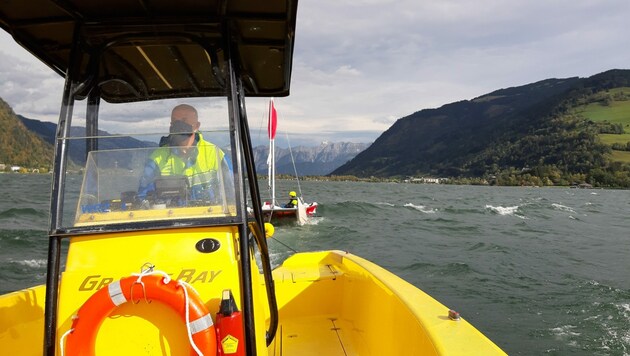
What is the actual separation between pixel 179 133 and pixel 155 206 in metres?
0.53

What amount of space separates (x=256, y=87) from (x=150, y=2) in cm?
164

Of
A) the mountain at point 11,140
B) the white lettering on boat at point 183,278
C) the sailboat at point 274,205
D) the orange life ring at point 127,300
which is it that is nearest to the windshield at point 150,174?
the white lettering on boat at point 183,278

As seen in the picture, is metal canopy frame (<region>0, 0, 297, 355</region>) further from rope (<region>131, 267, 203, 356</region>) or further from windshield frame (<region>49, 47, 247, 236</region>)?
rope (<region>131, 267, 203, 356</region>)

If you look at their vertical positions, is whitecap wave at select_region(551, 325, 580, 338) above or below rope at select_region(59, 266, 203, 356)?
below

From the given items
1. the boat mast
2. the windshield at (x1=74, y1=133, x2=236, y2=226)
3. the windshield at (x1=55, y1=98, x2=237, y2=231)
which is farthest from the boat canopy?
the boat mast

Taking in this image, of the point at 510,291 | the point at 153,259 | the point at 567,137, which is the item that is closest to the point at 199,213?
the point at 153,259

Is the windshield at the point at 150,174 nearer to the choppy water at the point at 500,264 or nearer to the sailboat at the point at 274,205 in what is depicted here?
the choppy water at the point at 500,264

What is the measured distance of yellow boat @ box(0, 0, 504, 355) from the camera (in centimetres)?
241

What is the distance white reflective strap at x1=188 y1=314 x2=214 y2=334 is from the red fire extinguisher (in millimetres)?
69

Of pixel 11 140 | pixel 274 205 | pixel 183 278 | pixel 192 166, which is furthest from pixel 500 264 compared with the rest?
pixel 11 140

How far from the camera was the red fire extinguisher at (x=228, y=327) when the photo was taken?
241 cm

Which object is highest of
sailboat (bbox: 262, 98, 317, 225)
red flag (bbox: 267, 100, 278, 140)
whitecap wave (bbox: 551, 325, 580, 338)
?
red flag (bbox: 267, 100, 278, 140)

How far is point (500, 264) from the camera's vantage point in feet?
55.0

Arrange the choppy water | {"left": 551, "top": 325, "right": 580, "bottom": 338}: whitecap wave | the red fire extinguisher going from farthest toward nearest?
the choppy water < {"left": 551, "top": 325, "right": 580, "bottom": 338}: whitecap wave < the red fire extinguisher
